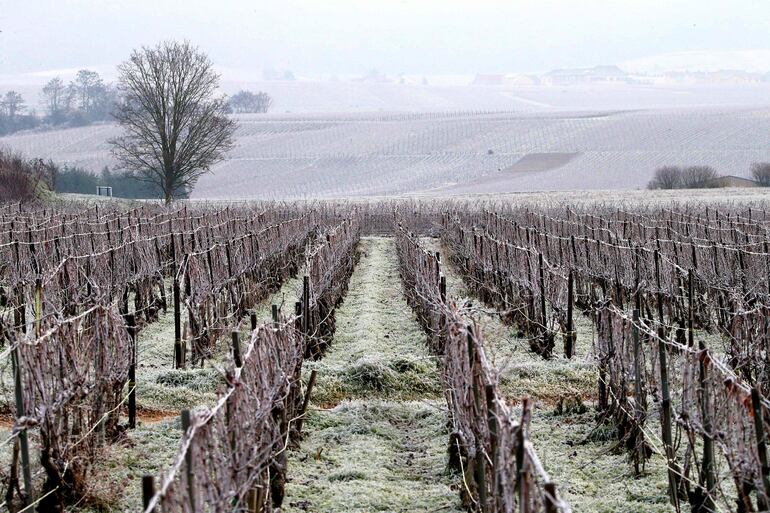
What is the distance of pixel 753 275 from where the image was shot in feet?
48.5

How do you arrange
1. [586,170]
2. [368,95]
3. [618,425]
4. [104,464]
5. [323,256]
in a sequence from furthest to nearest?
[368,95] < [586,170] < [323,256] < [618,425] < [104,464]

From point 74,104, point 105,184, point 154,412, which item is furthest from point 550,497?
point 74,104

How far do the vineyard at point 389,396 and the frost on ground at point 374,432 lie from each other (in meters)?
0.03

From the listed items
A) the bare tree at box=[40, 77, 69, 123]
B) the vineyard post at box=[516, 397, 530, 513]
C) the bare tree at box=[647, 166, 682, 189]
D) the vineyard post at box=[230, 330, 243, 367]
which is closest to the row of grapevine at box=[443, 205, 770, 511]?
the vineyard post at box=[516, 397, 530, 513]

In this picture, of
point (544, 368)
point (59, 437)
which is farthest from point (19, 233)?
point (59, 437)

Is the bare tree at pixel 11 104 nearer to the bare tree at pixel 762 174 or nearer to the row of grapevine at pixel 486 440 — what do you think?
the bare tree at pixel 762 174

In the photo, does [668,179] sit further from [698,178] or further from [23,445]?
[23,445]

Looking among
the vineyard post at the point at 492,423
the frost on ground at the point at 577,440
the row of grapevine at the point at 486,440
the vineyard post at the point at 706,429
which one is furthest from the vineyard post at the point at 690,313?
the vineyard post at the point at 492,423

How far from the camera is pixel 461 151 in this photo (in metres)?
101

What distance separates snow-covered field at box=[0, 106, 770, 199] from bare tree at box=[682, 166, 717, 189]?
29.4ft

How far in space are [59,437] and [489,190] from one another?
71.9 metres

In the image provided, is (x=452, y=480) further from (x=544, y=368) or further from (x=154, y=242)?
(x=154, y=242)

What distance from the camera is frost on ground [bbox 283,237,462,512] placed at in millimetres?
8117

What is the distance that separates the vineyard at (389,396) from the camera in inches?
248
